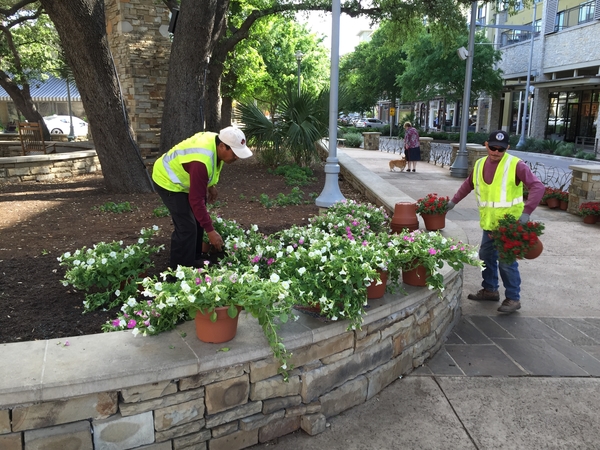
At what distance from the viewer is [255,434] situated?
2.72 metres

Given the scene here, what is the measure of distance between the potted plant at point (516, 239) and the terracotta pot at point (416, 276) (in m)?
1.07

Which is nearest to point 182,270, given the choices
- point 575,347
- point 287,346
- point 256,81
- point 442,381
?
point 287,346

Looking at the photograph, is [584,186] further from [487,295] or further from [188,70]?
[188,70]

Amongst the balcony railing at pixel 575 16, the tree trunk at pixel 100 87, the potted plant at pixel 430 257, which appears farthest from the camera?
the balcony railing at pixel 575 16

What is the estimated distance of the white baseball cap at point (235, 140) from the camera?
359cm

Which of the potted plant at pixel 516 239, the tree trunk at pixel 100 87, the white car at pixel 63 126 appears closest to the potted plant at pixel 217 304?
the potted plant at pixel 516 239

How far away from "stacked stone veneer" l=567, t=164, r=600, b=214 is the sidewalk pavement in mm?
3947

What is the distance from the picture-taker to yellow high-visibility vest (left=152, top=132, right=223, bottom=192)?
11.8 feet

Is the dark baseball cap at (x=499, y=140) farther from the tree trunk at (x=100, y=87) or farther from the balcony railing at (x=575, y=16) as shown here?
the balcony railing at (x=575, y=16)

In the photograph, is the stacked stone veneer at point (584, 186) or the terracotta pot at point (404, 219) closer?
the terracotta pot at point (404, 219)

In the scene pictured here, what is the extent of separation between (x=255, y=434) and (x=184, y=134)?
22.9 ft

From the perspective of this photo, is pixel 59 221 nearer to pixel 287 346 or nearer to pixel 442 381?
pixel 287 346

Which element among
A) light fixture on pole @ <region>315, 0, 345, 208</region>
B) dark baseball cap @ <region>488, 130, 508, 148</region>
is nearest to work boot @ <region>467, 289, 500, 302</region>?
dark baseball cap @ <region>488, 130, 508, 148</region>

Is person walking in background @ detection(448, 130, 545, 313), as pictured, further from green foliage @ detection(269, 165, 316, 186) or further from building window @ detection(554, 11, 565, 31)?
building window @ detection(554, 11, 565, 31)
